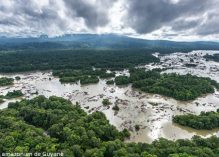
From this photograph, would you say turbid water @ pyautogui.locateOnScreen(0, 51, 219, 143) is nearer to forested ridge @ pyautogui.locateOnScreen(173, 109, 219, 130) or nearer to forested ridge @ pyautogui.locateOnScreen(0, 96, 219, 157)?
forested ridge @ pyautogui.locateOnScreen(173, 109, 219, 130)

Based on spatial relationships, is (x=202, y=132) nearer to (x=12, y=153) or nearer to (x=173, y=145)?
(x=173, y=145)

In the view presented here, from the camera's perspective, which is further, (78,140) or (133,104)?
(133,104)

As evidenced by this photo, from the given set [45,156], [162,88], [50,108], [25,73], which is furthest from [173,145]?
[25,73]

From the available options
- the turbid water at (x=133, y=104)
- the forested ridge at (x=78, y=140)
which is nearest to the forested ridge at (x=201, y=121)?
the turbid water at (x=133, y=104)

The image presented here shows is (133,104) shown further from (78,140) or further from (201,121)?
(78,140)

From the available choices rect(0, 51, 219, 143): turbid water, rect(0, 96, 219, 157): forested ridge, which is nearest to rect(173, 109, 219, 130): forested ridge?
rect(0, 51, 219, 143): turbid water

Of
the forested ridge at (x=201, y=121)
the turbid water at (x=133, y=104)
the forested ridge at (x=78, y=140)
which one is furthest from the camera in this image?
the turbid water at (x=133, y=104)

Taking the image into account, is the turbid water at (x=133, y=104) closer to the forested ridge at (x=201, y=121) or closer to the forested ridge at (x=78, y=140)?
the forested ridge at (x=201, y=121)

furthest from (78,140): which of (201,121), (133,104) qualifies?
(133,104)
